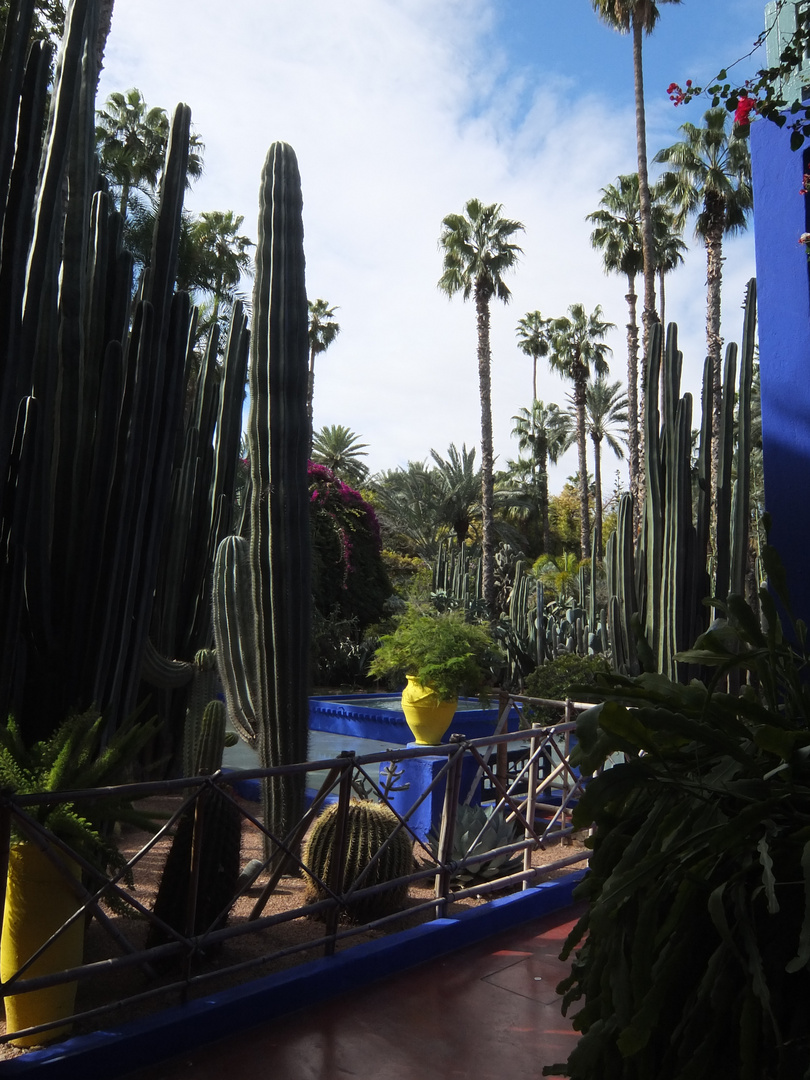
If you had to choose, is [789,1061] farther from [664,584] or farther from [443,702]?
[443,702]

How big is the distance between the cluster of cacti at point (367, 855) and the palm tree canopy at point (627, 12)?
20389 mm

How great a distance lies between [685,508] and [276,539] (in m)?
2.89

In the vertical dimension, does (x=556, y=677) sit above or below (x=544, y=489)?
below

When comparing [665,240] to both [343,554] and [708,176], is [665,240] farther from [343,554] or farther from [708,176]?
[343,554]

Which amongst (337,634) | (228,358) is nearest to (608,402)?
(337,634)

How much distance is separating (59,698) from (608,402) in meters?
37.5

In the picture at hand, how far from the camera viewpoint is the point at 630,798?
1.69 meters

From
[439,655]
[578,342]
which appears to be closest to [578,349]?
[578,342]

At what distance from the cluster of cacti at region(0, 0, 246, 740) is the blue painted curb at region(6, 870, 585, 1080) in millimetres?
1546

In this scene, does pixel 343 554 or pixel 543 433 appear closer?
pixel 343 554

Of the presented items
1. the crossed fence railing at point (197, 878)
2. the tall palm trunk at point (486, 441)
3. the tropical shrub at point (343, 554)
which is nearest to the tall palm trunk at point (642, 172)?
the tall palm trunk at point (486, 441)

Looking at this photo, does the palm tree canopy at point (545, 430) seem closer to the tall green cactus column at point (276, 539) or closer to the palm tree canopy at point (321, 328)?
the palm tree canopy at point (321, 328)

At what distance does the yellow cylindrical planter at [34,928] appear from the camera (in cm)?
330

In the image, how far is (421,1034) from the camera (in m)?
3.57
